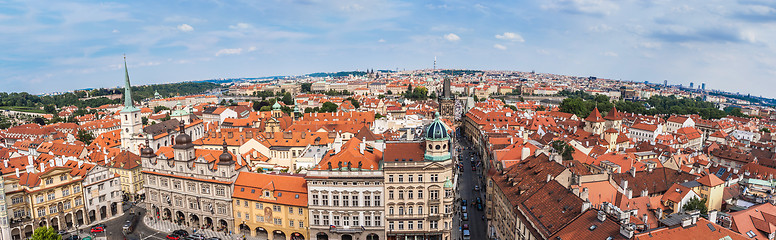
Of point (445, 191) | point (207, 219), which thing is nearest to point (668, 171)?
point (445, 191)

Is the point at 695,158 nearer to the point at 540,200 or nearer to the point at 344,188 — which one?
the point at 540,200

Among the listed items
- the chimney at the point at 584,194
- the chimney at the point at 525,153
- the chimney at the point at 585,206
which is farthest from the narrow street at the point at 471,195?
the chimney at the point at 585,206

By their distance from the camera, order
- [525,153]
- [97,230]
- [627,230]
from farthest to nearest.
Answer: [525,153] → [97,230] → [627,230]

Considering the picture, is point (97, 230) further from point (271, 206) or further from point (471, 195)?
point (471, 195)

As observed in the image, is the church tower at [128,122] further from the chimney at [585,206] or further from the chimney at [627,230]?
the chimney at [627,230]

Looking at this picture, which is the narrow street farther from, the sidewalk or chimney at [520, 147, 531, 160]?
the sidewalk

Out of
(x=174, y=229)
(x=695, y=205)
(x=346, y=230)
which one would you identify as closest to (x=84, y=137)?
(x=174, y=229)

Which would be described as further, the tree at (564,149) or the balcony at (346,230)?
the tree at (564,149)

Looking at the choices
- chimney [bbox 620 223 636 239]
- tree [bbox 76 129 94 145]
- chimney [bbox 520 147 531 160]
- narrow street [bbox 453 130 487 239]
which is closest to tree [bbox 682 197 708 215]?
chimney [bbox 520 147 531 160]
